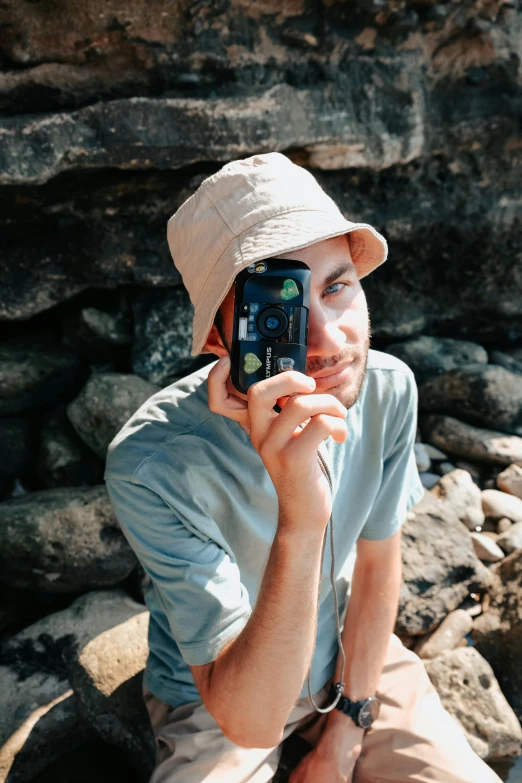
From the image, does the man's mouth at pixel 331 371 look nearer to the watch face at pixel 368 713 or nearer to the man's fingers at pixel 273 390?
the man's fingers at pixel 273 390

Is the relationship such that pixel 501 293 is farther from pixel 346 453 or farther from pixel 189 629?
pixel 189 629

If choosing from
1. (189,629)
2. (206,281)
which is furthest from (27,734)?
(206,281)

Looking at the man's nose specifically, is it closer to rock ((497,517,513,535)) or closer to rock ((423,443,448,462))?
rock ((497,517,513,535))

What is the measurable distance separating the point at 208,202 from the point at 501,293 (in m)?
3.14

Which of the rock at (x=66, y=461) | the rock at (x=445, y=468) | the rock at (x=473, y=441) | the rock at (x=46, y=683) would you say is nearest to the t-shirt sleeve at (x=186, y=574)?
the rock at (x=46, y=683)

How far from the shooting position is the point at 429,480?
375 cm

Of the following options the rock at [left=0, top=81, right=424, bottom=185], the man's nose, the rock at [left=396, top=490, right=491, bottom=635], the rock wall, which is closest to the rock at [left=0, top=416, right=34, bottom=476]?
the rock wall

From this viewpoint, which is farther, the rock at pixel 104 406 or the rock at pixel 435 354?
the rock at pixel 435 354

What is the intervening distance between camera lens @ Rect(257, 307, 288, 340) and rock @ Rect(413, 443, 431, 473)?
7.94 feet

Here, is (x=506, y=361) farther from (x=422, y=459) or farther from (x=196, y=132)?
(x=196, y=132)

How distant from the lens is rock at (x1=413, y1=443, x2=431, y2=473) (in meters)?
3.80

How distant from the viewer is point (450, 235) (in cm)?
427

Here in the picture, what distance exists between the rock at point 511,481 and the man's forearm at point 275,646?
8.01 ft

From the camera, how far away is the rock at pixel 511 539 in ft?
11.1
